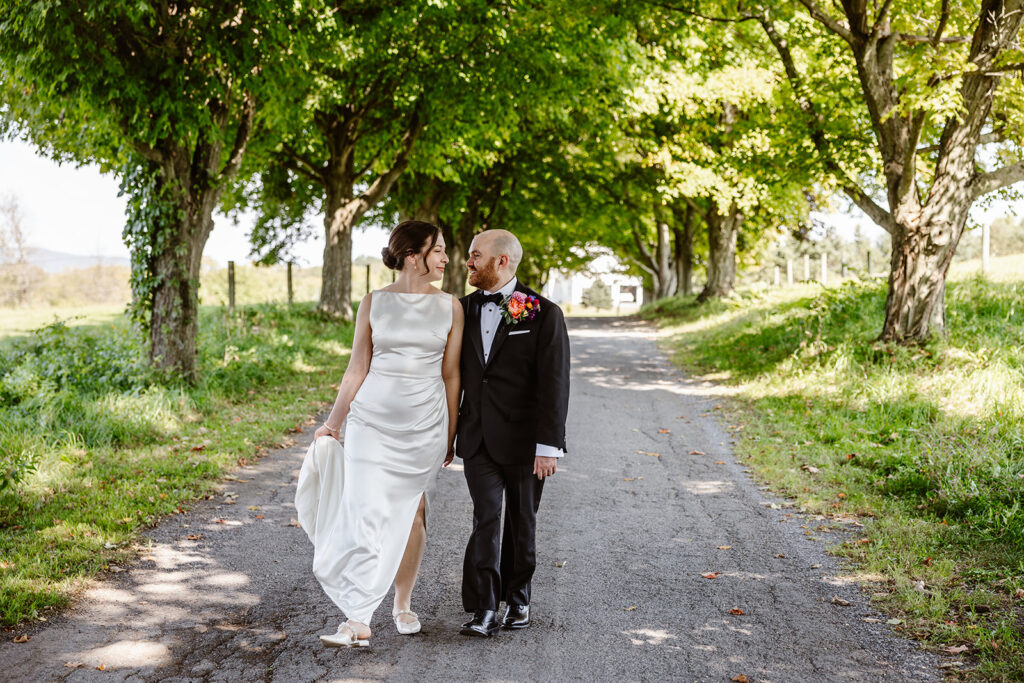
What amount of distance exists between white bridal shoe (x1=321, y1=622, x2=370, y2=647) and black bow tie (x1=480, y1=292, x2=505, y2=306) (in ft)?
6.09

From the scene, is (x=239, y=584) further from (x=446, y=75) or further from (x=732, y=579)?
(x=446, y=75)

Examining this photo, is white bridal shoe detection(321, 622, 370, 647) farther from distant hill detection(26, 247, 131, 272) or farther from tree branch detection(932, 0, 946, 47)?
distant hill detection(26, 247, 131, 272)

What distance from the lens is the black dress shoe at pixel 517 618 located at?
178 inches

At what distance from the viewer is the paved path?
401 cm

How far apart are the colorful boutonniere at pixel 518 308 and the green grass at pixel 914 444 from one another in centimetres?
277

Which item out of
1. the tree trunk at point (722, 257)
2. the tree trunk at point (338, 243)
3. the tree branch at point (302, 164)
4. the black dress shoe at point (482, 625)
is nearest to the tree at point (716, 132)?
the tree trunk at point (722, 257)

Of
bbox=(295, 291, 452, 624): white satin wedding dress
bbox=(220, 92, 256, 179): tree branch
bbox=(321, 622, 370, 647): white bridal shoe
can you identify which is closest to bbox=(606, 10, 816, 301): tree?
bbox=(220, 92, 256, 179): tree branch

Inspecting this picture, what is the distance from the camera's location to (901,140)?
40.2 feet

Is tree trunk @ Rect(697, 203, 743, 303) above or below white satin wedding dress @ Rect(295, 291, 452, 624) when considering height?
above

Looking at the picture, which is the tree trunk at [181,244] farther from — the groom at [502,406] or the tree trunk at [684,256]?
the tree trunk at [684,256]

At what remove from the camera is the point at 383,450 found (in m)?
4.27

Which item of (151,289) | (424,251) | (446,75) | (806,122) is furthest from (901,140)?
(151,289)

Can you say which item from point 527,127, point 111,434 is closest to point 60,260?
point 527,127

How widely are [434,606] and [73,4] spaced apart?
24.1 feet
